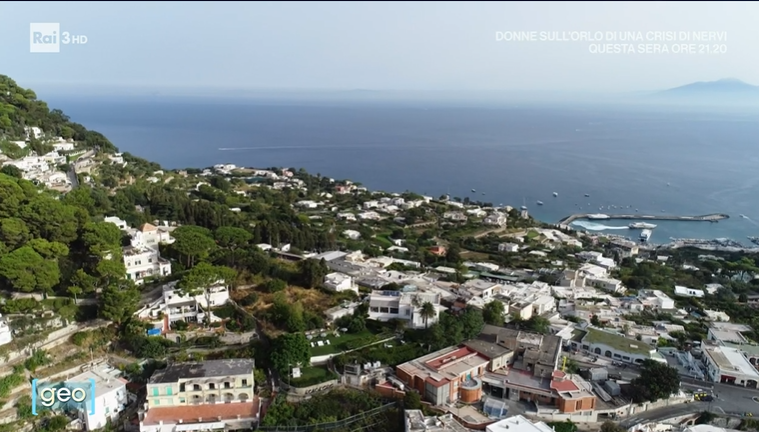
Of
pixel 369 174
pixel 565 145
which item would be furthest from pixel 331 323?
pixel 565 145

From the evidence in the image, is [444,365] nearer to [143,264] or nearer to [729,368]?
[729,368]

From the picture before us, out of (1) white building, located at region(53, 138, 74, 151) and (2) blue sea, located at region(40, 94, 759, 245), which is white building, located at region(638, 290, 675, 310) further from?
(1) white building, located at region(53, 138, 74, 151)

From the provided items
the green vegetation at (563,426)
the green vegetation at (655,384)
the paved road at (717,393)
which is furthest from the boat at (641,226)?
the green vegetation at (563,426)

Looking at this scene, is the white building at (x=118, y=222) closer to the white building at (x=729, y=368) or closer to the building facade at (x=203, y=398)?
the building facade at (x=203, y=398)

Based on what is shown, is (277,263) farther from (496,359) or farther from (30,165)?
(30,165)

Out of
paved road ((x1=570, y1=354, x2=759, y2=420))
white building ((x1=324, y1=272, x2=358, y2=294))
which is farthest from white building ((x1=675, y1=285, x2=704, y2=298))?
white building ((x1=324, y1=272, x2=358, y2=294))
